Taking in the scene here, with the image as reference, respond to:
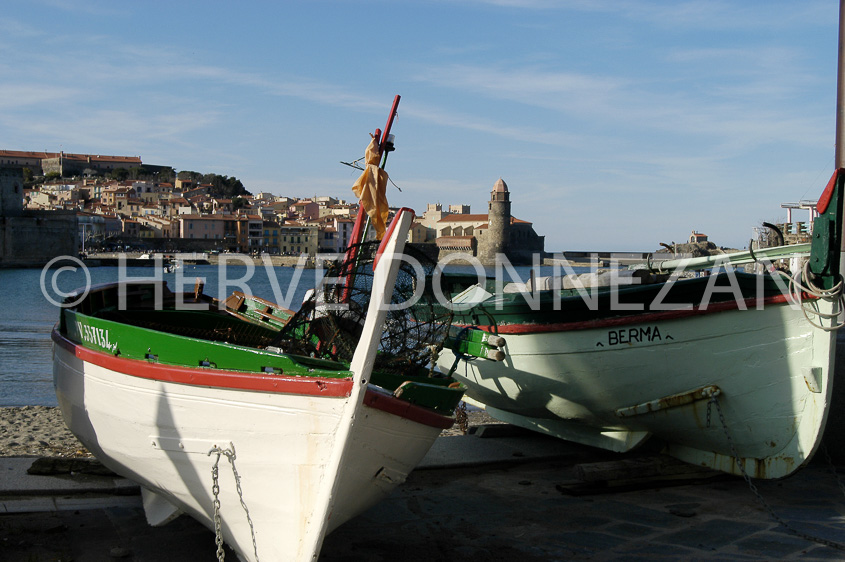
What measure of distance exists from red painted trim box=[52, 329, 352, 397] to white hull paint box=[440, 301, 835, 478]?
3844 millimetres

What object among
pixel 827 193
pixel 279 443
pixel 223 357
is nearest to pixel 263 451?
pixel 279 443

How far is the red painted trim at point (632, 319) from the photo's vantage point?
678 centimetres

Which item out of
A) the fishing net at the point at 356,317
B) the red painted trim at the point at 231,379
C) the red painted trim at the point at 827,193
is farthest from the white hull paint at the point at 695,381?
the red painted trim at the point at 231,379

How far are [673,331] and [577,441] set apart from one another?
1895mm

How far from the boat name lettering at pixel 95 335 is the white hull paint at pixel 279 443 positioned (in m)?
0.24

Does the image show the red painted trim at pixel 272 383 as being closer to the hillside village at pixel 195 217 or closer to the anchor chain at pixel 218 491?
the anchor chain at pixel 218 491

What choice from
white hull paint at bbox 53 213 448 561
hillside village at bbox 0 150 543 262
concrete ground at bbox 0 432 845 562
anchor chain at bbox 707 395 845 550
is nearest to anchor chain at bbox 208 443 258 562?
white hull paint at bbox 53 213 448 561

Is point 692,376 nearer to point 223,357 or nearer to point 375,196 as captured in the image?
point 375,196

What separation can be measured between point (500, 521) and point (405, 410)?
203 cm

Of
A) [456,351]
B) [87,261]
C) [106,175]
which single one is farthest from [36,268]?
[456,351]

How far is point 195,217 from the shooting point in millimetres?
116938

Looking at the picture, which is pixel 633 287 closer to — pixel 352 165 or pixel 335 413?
pixel 352 165

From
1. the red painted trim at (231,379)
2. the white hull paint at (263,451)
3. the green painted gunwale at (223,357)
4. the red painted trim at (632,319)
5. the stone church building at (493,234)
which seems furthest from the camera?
the stone church building at (493,234)

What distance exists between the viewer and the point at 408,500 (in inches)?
261
